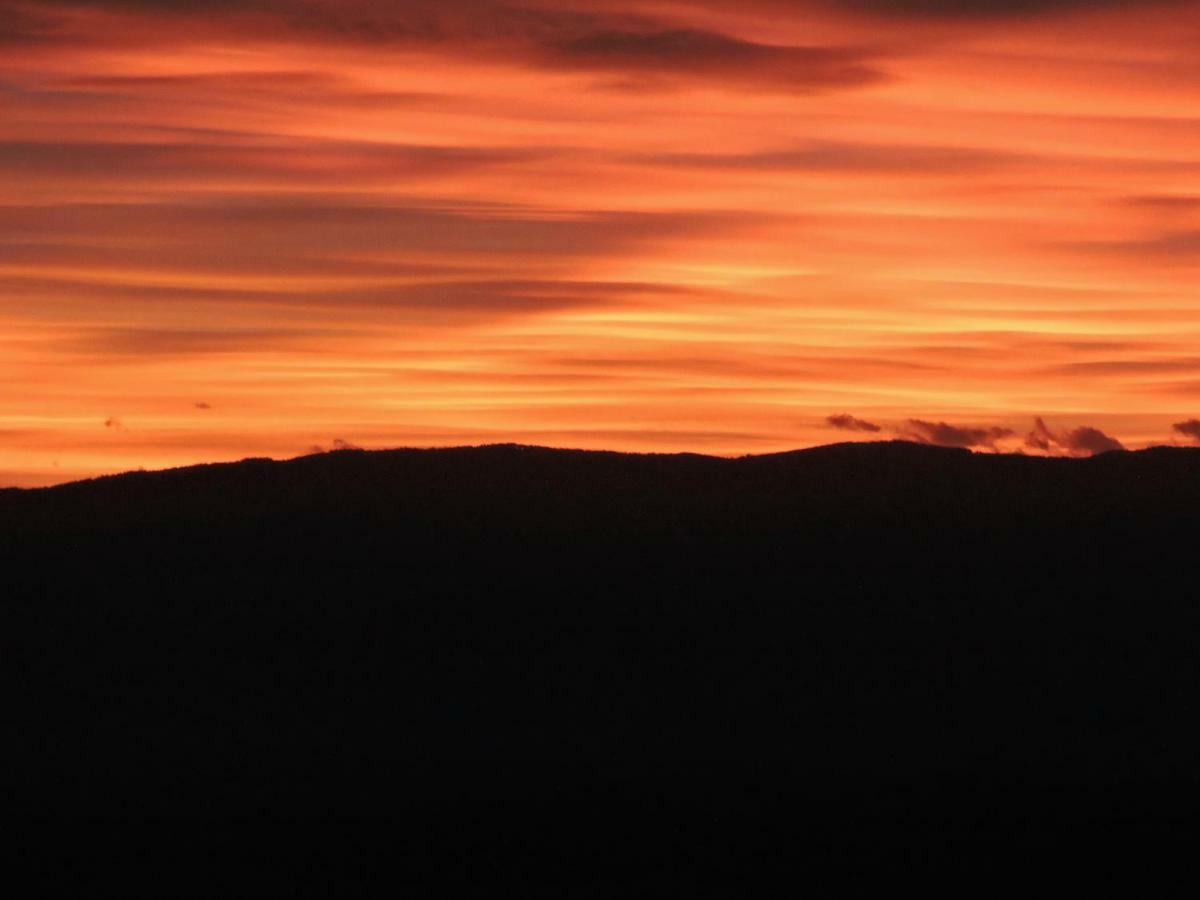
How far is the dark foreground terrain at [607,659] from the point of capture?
132ft

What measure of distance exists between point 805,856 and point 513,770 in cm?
781

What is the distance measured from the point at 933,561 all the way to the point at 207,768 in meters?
25.0

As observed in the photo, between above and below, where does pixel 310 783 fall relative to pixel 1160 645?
below

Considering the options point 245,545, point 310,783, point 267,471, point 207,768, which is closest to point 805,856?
point 310,783

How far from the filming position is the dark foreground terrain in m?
40.2

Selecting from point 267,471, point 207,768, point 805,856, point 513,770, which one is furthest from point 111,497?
point 805,856

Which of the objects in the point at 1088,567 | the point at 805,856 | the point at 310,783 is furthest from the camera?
the point at 1088,567

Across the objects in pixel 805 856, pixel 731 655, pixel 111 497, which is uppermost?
pixel 111 497

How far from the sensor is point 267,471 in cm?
6397

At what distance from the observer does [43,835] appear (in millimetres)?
39344

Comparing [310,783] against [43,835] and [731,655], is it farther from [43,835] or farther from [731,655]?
[731,655]

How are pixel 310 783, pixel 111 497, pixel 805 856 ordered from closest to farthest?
pixel 805 856, pixel 310 783, pixel 111 497

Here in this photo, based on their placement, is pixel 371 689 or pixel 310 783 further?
pixel 371 689

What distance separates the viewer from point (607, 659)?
165ft
